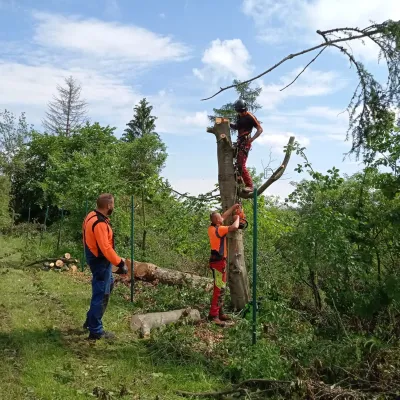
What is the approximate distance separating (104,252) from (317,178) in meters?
4.30

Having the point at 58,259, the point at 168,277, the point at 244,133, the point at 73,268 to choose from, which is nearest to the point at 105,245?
the point at 244,133

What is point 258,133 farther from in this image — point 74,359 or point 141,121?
point 141,121

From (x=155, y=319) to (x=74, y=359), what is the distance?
6.39 feet

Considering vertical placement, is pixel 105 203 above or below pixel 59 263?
above

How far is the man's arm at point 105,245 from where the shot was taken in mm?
6207

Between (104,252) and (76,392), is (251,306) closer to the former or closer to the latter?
(104,252)

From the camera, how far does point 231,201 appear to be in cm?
830

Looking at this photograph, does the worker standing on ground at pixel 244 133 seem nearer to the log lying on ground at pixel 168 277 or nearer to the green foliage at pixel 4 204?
the log lying on ground at pixel 168 277

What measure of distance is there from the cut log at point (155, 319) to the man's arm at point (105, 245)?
1409 millimetres

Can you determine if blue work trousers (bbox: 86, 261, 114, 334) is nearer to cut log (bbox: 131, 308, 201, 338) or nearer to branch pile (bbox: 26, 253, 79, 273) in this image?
cut log (bbox: 131, 308, 201, 338)

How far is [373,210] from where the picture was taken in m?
8.44

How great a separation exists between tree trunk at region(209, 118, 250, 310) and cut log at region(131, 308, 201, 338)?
92cm

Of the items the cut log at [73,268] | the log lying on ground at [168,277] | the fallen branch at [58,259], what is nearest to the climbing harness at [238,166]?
the log lying on ground at [168,277]

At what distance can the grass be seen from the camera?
482cm
